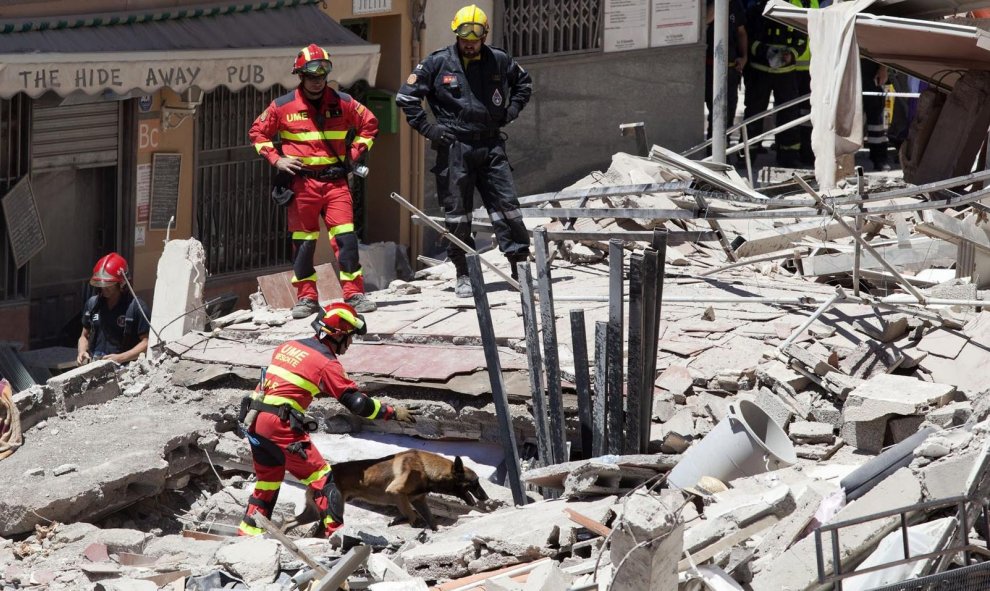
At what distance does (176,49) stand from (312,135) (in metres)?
1.63

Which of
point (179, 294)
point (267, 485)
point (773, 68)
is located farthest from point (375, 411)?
point (773, 68)

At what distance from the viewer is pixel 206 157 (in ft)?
42.2

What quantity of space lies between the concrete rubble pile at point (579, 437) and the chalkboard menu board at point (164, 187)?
1.54 m

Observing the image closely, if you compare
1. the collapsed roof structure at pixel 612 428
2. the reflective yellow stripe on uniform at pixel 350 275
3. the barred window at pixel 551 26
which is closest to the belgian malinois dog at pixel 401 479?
the collapsed roof structure at pixel 612 428

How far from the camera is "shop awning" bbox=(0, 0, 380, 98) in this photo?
409 inches

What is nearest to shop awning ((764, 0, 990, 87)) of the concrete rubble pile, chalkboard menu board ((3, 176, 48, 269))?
the concrete rubble pile

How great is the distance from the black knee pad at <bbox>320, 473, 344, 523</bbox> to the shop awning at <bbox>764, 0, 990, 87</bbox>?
5721 mm

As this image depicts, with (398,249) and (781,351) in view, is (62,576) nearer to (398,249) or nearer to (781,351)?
(781,351)

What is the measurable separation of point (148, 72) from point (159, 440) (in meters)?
3.03

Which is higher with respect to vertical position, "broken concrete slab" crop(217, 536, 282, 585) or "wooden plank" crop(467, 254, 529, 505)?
"wooden plank" crop(467, 254, 529, 505)

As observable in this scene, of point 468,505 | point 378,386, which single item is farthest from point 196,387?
point 468,505

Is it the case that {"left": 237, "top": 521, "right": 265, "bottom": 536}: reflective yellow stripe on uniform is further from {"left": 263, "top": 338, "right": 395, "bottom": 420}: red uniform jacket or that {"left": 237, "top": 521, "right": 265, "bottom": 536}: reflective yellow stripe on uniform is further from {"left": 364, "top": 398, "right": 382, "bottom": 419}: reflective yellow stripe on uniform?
{"left": 364, "top": 398, "right": 382, "bottom": 419}: reflective yellow stripe on uniform

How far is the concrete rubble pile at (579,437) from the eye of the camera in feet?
22.7

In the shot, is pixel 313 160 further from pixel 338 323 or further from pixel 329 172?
pixel 338 323
